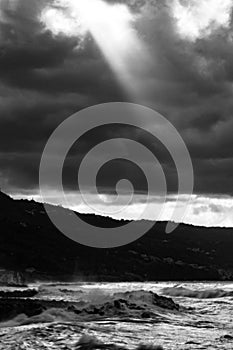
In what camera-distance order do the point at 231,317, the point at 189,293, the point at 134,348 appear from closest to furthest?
the point at 134,348 < the point at 231,317 < the point at 189,293

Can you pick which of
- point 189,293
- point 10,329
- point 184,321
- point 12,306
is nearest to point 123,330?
point 10,329

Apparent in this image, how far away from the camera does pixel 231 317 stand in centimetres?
6456

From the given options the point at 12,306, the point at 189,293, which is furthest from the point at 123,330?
the point at 189,293

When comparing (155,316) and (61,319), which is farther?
(155,316)

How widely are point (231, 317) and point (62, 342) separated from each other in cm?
2734

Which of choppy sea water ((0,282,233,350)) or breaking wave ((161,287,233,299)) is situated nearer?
choppy sea water ((0,282,233,350))

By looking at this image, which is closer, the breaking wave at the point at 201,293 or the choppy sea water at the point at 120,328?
the choppy sea water at the point at 120,328

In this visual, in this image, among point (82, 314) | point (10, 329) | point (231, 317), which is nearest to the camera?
point (10, 329)

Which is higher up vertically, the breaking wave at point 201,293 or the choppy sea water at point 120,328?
the breaking wave at point 201,293

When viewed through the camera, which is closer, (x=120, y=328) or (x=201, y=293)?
(x=120, y=328)

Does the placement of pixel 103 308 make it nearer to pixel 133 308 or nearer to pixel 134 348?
pixel 133 308

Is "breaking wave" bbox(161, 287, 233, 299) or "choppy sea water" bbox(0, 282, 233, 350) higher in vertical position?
"breaking wave" bbox(161, 287, 233, 299)

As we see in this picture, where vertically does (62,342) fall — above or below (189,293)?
below

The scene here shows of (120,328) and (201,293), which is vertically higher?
(201,293)
